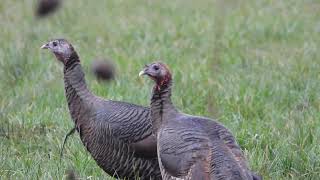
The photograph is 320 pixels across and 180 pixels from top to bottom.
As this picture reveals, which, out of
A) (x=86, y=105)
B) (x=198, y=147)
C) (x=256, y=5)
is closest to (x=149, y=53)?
(x=256, y=5)

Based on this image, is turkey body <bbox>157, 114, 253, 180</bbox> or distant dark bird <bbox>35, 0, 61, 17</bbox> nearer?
distant dark bird <bbox>35, 0, 61, 17</bbox>

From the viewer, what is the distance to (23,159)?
548 cm

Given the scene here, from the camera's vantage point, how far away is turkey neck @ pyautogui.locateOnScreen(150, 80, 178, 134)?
468cm

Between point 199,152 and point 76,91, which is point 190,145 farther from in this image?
point 76,91

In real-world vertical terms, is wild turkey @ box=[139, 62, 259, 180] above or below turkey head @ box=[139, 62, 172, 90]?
below

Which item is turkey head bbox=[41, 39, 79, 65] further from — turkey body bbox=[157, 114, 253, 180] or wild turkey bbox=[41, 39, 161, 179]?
turkey body bbox=[157, 114, 253, 180]

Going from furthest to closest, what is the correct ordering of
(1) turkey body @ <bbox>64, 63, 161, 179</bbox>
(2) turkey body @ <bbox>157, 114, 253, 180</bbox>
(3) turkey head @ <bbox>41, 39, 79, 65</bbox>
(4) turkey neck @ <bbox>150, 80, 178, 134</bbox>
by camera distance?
1. (3) turkey head @ <bbox>41, 39, 79, 65</bbox>
2. (1) turkey body @ <bbox>64, 63, 161, 179</bbox>
3. (4) turkey neck @ <bbox>150, 80, 178, 134</bbox>
4. (2) turkey body @ <bbox>157, 114, 253, 180</bbox>

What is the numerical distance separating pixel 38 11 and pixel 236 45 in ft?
16.1

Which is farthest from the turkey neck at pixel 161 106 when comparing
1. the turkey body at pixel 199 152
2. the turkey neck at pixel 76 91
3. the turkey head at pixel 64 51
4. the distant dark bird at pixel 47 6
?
the distant dark bird at pixel 47 6

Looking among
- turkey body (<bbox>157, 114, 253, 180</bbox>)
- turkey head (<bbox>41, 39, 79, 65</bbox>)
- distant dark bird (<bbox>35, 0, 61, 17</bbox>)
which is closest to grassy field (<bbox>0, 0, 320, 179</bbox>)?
turkey body (<bbox>157, 114, 253, 180</bbox>)

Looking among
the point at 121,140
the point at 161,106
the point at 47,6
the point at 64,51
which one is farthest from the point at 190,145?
the point at 64,51

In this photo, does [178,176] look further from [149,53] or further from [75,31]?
[75,31]

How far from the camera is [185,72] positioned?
7559 millimetres

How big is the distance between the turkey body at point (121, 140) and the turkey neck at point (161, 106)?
0.23 metres
